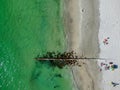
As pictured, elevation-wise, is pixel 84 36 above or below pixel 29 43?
above

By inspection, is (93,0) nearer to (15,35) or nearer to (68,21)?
(68,21)

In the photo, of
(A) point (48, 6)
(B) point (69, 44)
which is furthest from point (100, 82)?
(A) point (48, 6)

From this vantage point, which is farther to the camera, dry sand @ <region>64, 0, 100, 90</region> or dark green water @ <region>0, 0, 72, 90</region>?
dry sand @ <region>64, 0, 100, 90</region>

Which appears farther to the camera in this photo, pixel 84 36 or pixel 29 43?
pixel 84 36

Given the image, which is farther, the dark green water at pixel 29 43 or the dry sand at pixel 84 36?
the dry sand at pixel 84 36
